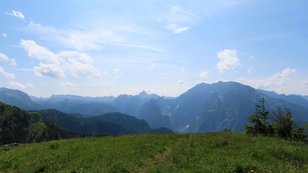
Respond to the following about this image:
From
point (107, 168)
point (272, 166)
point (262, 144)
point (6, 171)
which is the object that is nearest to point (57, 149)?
point (6, 171)

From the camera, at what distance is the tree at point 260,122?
33.1 metres

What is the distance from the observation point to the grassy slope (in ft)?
62.9

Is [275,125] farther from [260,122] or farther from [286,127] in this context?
[260,122]

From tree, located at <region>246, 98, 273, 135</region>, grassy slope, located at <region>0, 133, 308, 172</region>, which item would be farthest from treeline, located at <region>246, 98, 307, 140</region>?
grassy slope, located at <region>0, 133, 308, 172</region>

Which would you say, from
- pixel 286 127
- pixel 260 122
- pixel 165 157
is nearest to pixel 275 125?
pixel 286 127

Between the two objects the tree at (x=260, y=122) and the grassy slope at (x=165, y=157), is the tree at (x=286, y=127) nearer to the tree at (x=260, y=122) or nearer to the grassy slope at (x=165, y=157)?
the tree at (x=260, y=122)

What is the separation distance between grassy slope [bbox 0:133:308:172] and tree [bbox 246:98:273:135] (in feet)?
12.5

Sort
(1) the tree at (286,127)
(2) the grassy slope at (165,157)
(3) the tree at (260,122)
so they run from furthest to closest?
(3) the tree at (260,122)
(1) the tree at (286,127)
(2) the grassy slope at (165,157)

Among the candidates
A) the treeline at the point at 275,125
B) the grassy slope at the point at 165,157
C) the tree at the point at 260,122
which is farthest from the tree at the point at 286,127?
the grassy slope at the point at 165,157

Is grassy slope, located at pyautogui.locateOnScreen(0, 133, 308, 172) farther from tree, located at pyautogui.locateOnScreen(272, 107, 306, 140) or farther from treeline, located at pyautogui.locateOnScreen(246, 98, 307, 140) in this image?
tree, located at pyautogui.locateOnScreen(272, 107, 306, 140)

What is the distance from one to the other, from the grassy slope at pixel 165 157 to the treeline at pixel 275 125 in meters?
4.01

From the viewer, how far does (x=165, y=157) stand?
2339 centimetres

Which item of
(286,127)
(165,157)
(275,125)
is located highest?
(275,125)

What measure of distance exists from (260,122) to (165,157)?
13.9m
